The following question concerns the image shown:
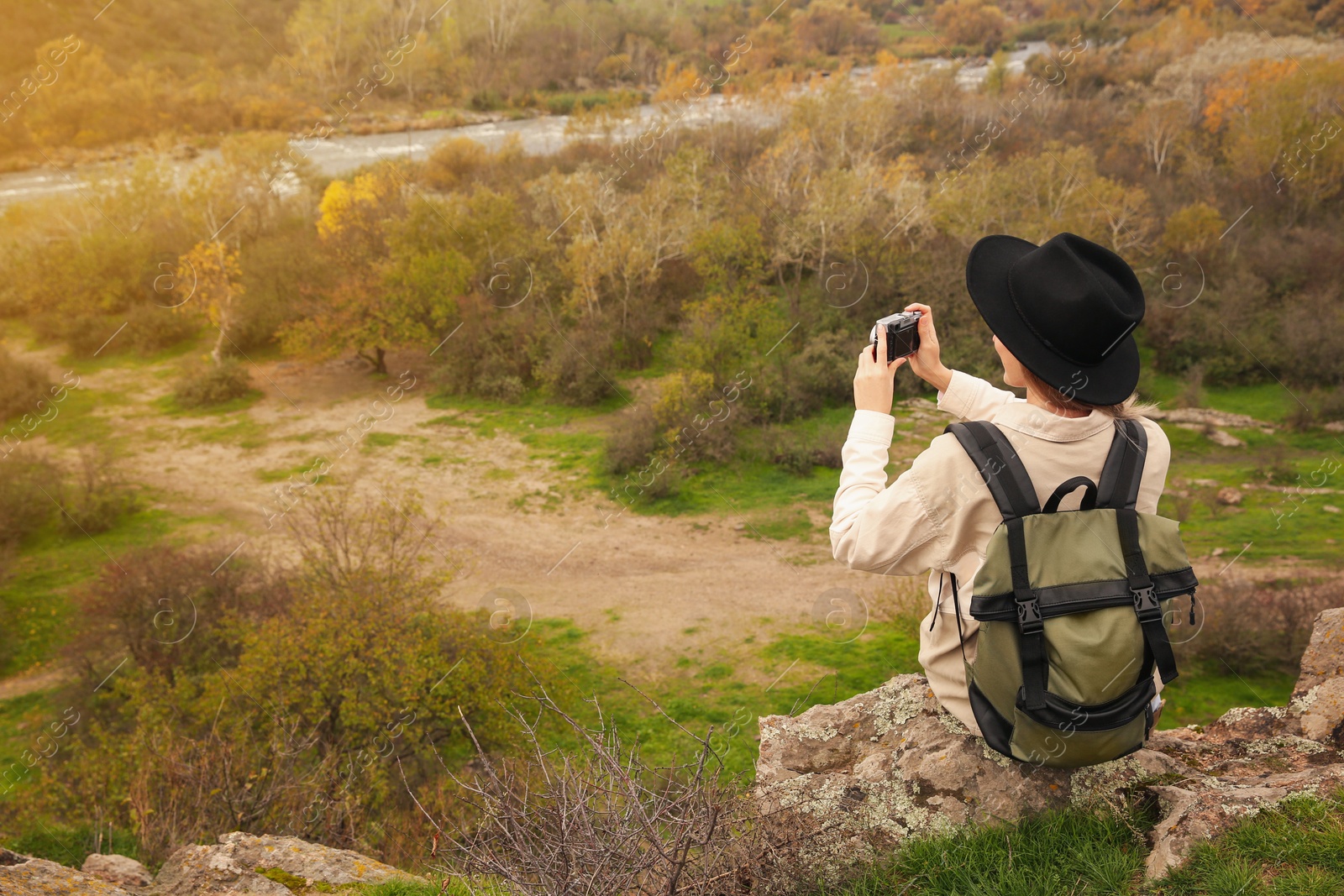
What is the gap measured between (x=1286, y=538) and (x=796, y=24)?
53.6 meters

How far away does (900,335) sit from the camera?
118 inches

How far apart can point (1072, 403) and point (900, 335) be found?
0.69 metres

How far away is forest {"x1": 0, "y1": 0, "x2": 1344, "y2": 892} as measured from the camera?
10828mm

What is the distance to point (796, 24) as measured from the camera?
191 ft

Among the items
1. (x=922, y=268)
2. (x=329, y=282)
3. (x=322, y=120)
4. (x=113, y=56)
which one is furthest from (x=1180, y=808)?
(x=113, y=56)

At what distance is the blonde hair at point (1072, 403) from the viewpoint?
253 centimetres

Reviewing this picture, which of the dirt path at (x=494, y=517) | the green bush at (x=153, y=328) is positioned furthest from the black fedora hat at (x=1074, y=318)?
the green bush at (x=153, y=328)

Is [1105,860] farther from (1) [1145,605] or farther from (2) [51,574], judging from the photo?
(2) [51,574]

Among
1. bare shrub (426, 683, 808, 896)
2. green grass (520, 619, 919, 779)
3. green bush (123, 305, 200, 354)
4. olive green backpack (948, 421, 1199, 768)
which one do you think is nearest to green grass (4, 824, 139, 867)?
bare shrub (426, 683, 808, 896)

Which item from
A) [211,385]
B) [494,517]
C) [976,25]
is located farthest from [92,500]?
[976,25]

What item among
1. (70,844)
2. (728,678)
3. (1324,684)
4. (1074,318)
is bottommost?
(728,678)

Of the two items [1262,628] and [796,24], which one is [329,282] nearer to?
[1262,628]

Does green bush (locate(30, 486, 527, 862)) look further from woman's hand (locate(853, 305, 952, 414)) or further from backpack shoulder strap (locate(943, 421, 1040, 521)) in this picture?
backpack shoulder strap (locate(943, 421, 1040, 521))

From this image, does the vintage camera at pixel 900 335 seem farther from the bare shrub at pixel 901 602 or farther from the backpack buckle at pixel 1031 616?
the bare shrub at pixel 901 602
